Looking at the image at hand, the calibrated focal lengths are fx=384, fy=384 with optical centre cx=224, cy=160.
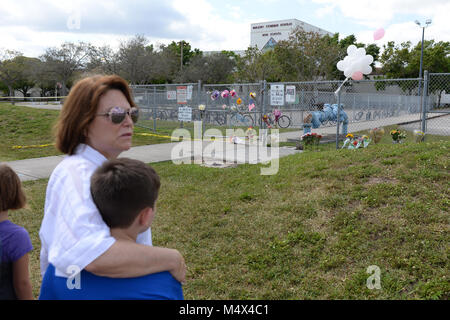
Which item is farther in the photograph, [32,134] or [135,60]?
[135,60]

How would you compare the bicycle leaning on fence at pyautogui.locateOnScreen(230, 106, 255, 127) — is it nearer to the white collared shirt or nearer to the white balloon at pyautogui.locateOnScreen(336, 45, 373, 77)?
→ the white balloon at pyautogui.locateOnScreen(336, 45, 373, 77)

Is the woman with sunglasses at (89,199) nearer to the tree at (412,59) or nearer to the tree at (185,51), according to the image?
the tree at (412,59)

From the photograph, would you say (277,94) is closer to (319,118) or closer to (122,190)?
(319,118)

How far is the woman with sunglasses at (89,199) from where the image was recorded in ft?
4.23

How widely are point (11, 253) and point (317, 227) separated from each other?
11.0 feet

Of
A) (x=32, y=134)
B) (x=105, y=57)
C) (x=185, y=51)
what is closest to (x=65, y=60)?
(x=105, y=57)

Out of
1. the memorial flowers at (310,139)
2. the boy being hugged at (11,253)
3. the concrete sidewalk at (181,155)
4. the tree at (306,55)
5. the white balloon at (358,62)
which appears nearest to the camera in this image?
the boy being hugged at (11,253)

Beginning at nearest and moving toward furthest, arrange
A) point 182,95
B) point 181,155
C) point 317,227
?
1. point 317,227
2. point 181,155
3. point 182,95

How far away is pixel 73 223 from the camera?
4.30 feet

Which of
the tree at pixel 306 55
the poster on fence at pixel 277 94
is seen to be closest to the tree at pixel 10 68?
the tree at pixel 306 55

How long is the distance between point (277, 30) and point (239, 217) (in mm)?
73204

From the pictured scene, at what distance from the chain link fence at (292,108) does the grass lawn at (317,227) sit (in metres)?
3.57

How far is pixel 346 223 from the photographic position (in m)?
4.38
